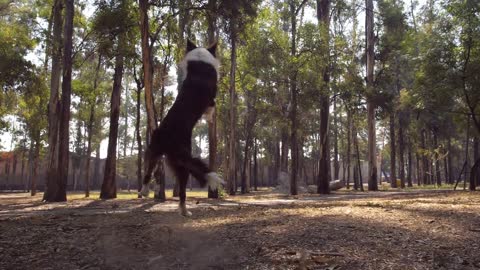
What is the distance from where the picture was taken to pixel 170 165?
675 centimetres

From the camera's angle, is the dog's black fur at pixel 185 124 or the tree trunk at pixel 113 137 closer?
the dog's black fur at pixel 185 124

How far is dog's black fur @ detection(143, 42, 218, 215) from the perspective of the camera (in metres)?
6.47

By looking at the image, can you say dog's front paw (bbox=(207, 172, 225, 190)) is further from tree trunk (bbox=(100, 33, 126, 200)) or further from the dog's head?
tree trunk (bbox=(100, 33, 126, 200))

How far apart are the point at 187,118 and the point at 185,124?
4.0 inches

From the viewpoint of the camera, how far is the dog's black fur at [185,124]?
6469 mm

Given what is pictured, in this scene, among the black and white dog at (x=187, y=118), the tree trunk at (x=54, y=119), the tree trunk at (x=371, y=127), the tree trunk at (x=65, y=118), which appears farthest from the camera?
the tree trunk at (x=371, y=127)

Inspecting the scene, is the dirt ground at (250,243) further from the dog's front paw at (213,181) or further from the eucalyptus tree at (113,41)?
the eucalyptus tree at (113,41)

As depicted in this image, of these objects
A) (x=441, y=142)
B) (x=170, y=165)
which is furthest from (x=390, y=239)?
(x=441, y=142)

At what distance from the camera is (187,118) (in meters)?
6.53

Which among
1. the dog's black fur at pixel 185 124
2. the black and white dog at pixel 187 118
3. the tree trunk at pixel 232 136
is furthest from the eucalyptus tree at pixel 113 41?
the dog's black fur at pixel 185 124

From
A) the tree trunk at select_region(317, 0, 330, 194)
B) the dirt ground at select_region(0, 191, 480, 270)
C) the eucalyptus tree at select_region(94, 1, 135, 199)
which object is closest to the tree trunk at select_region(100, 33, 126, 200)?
the eucalyptus tree at select_region(94, 1, 135, 199)

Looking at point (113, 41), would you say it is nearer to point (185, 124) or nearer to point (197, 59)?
point (197, 59)

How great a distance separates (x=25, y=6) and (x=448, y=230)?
29321 millimetres

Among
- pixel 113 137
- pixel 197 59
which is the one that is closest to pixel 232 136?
pixel 113 137
